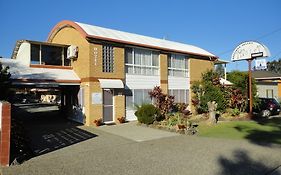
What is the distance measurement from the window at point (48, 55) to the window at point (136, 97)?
551 centimetres

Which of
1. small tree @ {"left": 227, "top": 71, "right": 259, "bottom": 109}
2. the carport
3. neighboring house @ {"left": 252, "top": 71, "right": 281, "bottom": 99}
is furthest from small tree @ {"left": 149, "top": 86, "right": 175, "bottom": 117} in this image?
neighboring house @ {"left": 252, "top": 71, "right": 281, "bottom": 99}

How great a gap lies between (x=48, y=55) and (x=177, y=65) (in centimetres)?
1112

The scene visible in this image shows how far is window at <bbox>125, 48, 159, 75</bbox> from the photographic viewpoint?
19547mm

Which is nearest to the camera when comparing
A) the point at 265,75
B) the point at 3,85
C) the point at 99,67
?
the point at 3,85

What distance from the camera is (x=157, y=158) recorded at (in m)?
8.95

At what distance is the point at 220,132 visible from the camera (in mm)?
14016

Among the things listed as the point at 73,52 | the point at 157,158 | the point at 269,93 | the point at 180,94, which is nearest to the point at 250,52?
the point at 180,94

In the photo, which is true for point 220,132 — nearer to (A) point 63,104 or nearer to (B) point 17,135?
(B) point 17,135

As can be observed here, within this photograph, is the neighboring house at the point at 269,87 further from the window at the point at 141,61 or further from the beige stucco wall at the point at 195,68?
the window at the point at 141,61

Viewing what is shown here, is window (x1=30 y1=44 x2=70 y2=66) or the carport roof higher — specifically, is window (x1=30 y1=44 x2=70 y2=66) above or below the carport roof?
above

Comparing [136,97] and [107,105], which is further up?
[136,97]

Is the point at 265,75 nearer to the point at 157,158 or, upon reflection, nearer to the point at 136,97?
the point at 136,97

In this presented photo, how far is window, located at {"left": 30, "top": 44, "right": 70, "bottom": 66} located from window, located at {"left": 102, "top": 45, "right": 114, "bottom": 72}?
389cm

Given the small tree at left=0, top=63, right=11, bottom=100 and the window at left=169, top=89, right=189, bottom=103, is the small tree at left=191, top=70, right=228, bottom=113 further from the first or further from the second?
the small tree at left=0, top=63, right=11, bottom=100
